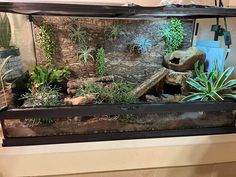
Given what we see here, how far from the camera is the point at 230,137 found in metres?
1.08

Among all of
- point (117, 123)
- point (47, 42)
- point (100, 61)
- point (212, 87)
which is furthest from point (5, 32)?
point (212, 87)

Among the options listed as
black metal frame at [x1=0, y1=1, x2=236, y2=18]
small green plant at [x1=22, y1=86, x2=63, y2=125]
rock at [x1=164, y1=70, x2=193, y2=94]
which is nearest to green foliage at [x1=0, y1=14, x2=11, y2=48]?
black metal frame at [x1=0, y1=1, x2=236, y2=18]

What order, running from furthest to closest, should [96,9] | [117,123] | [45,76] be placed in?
1. [45,76]
2. [117,123]
3. [96,9]

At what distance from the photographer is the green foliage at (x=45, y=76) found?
1145 mm

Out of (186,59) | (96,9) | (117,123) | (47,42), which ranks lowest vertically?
(117,123)

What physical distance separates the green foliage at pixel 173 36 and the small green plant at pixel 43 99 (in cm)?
71

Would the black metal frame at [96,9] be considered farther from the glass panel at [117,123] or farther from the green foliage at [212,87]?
the glass panel at [117,123]

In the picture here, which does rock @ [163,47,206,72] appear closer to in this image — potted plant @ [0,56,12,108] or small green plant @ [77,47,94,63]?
small green plant @ [77,47,94,63]

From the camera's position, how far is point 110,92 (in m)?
1.06

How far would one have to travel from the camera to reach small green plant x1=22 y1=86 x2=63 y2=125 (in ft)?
3.15

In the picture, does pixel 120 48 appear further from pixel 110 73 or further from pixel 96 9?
pixel 96 9

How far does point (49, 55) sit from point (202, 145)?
926 millimetres

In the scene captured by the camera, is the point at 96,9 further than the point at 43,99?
No

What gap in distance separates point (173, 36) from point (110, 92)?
0.58 meters
